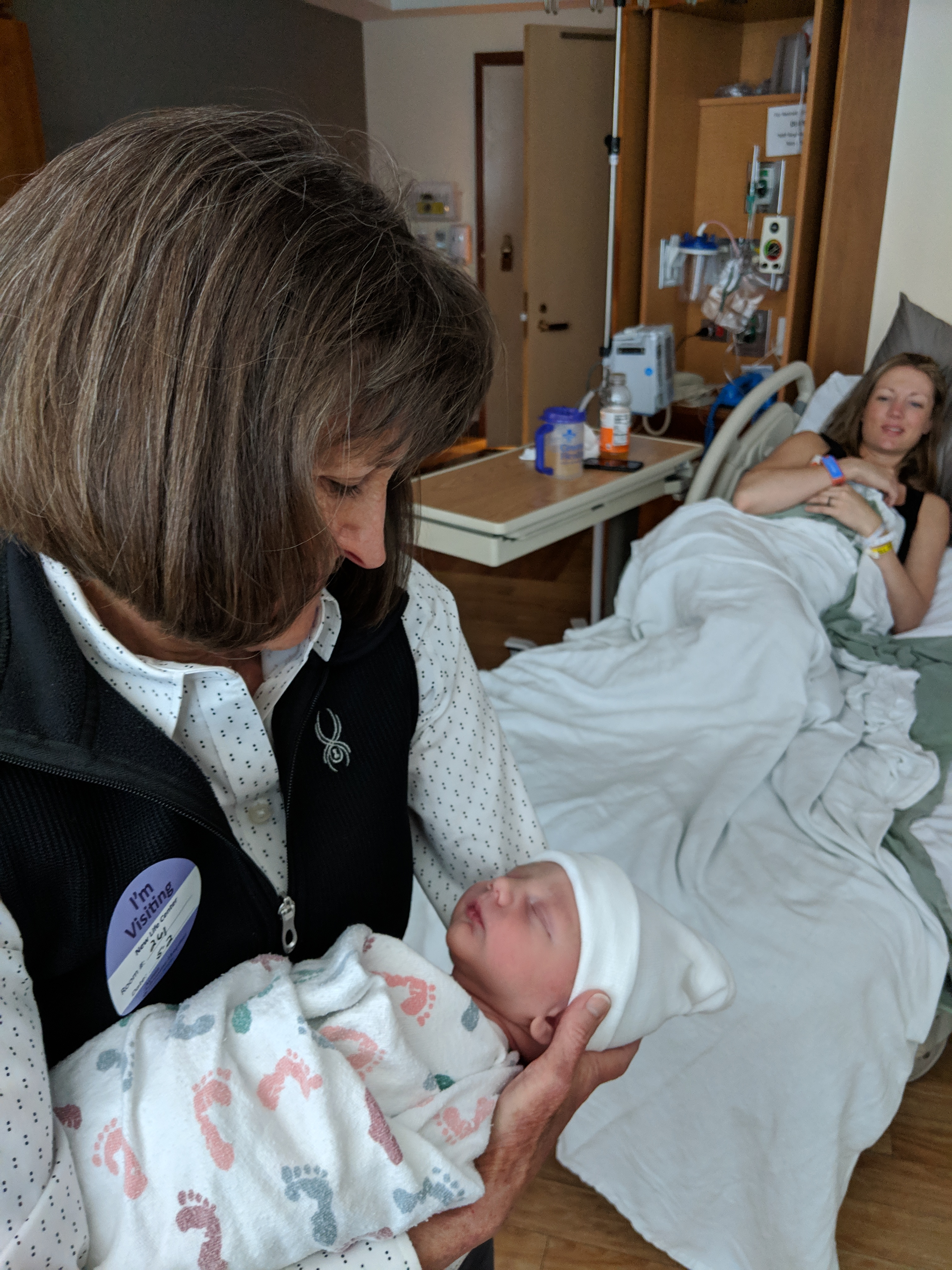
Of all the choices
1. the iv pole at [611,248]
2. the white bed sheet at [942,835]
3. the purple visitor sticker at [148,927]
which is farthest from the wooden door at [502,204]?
the purple visitor sticker at [148,927]

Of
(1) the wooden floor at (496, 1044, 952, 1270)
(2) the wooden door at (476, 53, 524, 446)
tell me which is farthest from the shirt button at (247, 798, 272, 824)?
(2) the wooden door at (476, 53, 524, 446)

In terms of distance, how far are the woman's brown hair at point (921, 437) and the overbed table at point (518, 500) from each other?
446 millimetres

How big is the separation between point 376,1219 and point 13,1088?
0.31 metres

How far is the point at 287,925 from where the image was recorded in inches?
32.0

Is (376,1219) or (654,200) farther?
(654,200)

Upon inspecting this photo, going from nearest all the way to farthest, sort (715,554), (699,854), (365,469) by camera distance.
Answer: (365,469)
(699,854)
(715,554)

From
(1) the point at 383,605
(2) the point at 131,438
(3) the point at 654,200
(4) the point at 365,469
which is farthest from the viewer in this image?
(3) the point at 654,200

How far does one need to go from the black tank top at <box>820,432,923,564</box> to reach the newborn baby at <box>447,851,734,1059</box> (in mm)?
1882

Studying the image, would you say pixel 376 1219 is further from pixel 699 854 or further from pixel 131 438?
pixel 699 854

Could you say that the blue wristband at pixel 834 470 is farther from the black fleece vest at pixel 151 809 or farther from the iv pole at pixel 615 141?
the black fleece vest at pixel 151 809

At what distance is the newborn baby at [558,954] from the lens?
103cm

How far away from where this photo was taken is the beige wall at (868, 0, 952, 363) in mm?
2965

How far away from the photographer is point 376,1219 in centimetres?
71

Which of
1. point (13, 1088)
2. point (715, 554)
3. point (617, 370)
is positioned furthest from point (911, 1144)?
point (617, 370)
